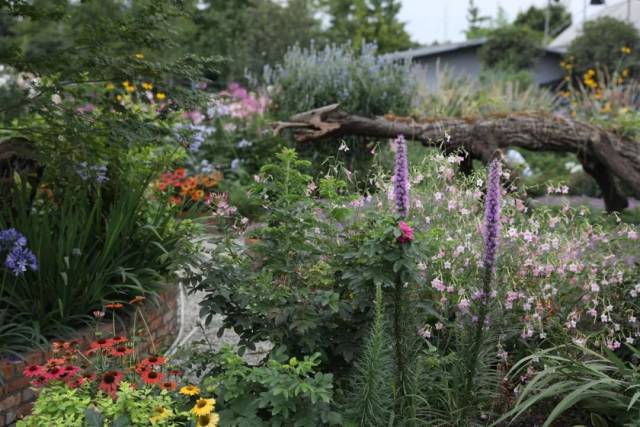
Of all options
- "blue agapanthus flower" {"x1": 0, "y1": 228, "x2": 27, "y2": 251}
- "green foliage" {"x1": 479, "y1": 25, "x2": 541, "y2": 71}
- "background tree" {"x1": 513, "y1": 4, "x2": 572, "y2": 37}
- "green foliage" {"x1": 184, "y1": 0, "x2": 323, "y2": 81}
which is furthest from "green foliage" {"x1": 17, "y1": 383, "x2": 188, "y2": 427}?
"background tree" {"x1": 513, "y1": 4, "x2": 572, "y2": 37}

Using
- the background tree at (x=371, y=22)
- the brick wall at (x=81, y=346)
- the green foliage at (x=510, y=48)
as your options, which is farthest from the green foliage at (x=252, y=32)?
the brick wall at (x=81, y=346)

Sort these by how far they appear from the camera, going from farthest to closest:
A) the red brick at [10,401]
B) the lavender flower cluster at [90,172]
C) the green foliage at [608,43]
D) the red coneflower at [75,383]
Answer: the green foliage at [608,43] → the lavender flower cluster at [90,172] → the red brick at [10,401] → the red coneflower at [75,383]

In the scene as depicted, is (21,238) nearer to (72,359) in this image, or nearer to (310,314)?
(72,359)

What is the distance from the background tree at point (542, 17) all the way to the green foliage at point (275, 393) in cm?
4062

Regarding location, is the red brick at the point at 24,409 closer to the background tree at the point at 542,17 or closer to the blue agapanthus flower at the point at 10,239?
the blue agapanthus flower at the point at 10,239

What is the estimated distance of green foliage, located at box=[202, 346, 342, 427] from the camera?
2.40m

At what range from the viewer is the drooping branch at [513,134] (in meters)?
6.52

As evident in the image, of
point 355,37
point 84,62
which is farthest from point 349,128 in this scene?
point 355,37

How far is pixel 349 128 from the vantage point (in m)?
6.37

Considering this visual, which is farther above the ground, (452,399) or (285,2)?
(285,2)

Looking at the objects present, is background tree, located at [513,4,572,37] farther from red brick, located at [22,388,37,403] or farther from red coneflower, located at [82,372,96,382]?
red coneflower, located at [82,372,96,382]

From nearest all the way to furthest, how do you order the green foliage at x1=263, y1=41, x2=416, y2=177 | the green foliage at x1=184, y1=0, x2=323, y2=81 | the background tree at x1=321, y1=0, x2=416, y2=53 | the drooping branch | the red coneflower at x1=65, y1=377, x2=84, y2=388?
the red coneflower at x1=65, y1=377, x2=84, y2=388 < the drooping branch < the green foliage at x1=263, y1=41, x2=416, y2=177 < the green foliage at x1=184, y1=0, x2=323, y2=81 < the background tree at x1=321, y1=0, x2=416, y2=53

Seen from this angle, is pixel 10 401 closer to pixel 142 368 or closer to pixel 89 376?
pixel 89 376

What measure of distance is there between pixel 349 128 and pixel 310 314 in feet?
12.3
